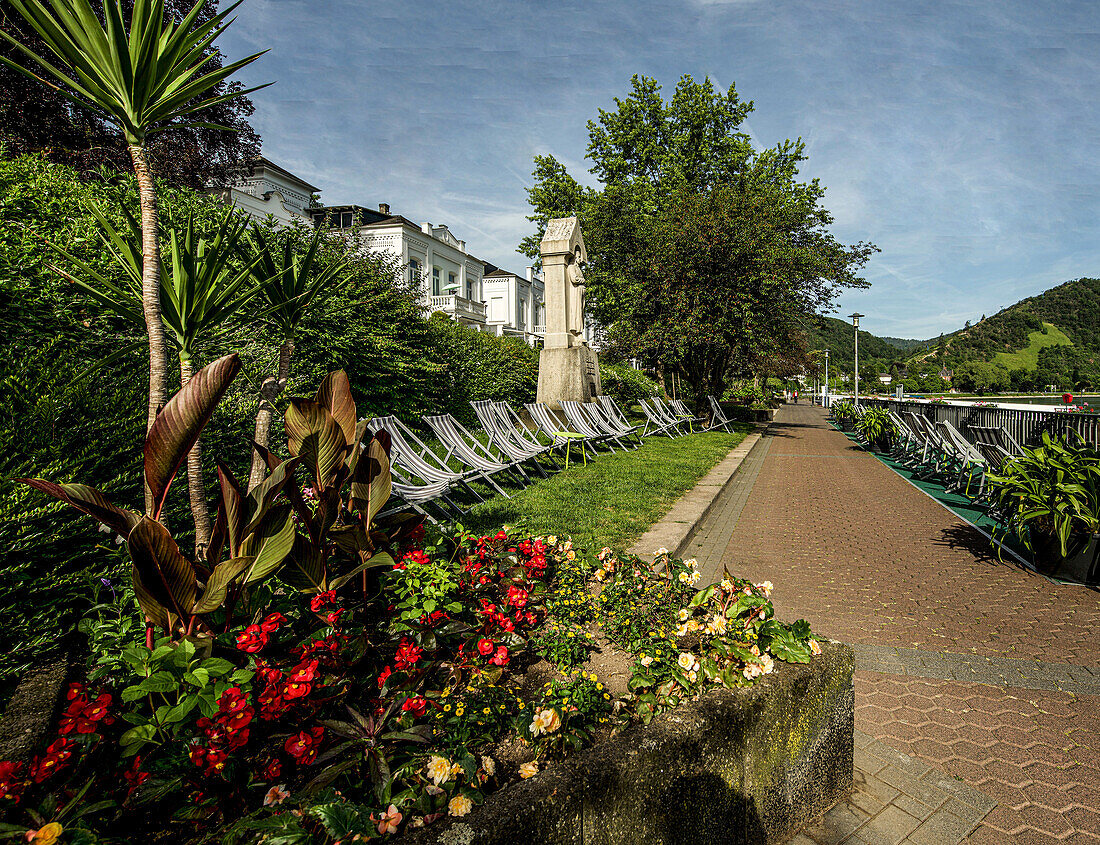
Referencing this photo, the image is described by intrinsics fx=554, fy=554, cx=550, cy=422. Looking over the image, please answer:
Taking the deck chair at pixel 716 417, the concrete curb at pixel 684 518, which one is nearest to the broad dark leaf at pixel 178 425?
the concrete curb at pixel 684 518

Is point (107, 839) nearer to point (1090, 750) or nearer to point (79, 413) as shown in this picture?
point (79, 413)

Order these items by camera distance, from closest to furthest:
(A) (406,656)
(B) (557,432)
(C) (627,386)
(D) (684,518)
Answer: (A) (406,656), (D) (684,518), (B) (557,432), (C) (627,386)

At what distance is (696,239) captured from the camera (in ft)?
57.1

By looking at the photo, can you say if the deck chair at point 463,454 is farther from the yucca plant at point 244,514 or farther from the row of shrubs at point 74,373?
the yucca plant at point 244,514

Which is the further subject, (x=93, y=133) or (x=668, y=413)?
(x=668, y=413)

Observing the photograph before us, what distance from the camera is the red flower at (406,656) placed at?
1861 mm

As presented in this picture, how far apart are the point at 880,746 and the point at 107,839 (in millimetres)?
2838

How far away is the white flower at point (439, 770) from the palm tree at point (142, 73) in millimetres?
1406

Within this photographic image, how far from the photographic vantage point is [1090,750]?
2.46 meters

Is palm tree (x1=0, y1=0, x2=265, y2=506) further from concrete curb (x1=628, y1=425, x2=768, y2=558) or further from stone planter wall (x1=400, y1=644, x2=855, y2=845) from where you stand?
concrete curb (x1=628, y1=425, x2=768, y2=558)

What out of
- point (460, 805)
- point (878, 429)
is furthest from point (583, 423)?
point (460, 805)

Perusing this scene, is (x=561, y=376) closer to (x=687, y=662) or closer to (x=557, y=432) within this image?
(x=557, y=432)

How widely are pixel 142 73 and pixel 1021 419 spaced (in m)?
12.8

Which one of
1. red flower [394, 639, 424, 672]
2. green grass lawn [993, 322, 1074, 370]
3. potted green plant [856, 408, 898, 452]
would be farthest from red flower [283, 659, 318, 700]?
green grass lawn [993, 322, 1074, 370]
